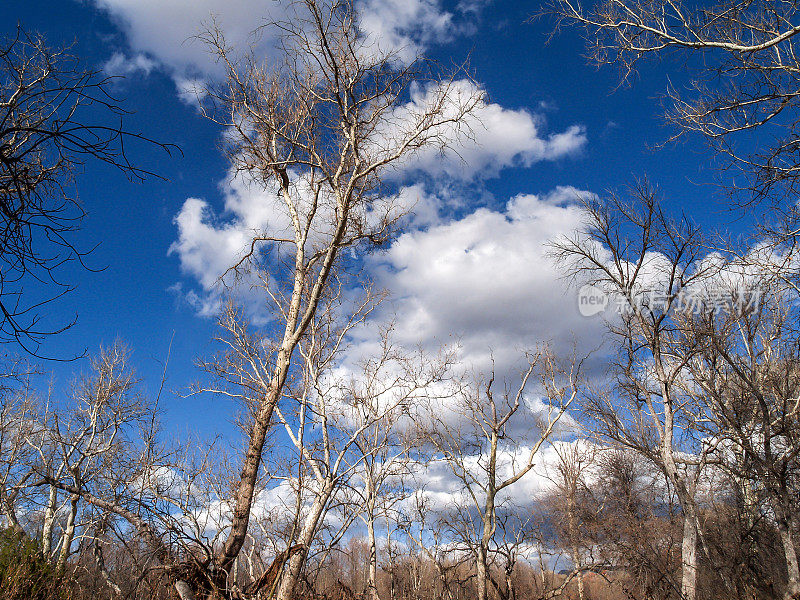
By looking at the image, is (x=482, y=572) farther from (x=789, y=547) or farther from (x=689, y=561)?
(x=789, y=547)

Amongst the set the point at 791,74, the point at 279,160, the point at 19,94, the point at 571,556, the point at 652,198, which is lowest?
the point at 571,556

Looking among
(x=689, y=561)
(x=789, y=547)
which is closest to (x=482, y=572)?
(x=689, y=561)

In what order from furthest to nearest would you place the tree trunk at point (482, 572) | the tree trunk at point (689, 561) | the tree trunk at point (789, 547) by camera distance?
the tree trunk at point (789, 547) → the tree trunk at point (482, 572) → the tree trunk at point (689, 561)

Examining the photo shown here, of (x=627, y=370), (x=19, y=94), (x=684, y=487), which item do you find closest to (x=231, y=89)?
(x=19, y=94)

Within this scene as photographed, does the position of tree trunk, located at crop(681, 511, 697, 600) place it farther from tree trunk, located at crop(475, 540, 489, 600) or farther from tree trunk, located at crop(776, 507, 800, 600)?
tree trunk, located at crop(475, 540, 489, 600)

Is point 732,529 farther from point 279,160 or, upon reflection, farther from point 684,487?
point 279,160

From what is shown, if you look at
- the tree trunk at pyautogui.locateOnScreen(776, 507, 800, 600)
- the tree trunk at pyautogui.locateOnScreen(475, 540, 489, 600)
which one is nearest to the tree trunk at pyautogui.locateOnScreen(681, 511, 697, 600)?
the tree trunk at pyautogui.locateOnScreen(776, 507, 800, 600)

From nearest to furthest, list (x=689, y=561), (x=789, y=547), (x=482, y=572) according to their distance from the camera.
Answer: (x=689, y=561), (x=482, y=572), (x=789, y=547)

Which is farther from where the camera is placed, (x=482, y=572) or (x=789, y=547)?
(x=789, y=547)

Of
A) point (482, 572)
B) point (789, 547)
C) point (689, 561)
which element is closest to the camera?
point (689, 561)

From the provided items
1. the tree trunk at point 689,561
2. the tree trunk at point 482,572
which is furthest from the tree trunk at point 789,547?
the tree trunk at point 482,572

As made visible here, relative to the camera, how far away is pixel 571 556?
30.0 metres

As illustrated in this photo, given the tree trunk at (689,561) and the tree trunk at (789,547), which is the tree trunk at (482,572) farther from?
the tree trunk at (789,547)

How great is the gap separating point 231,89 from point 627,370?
1368 cm
